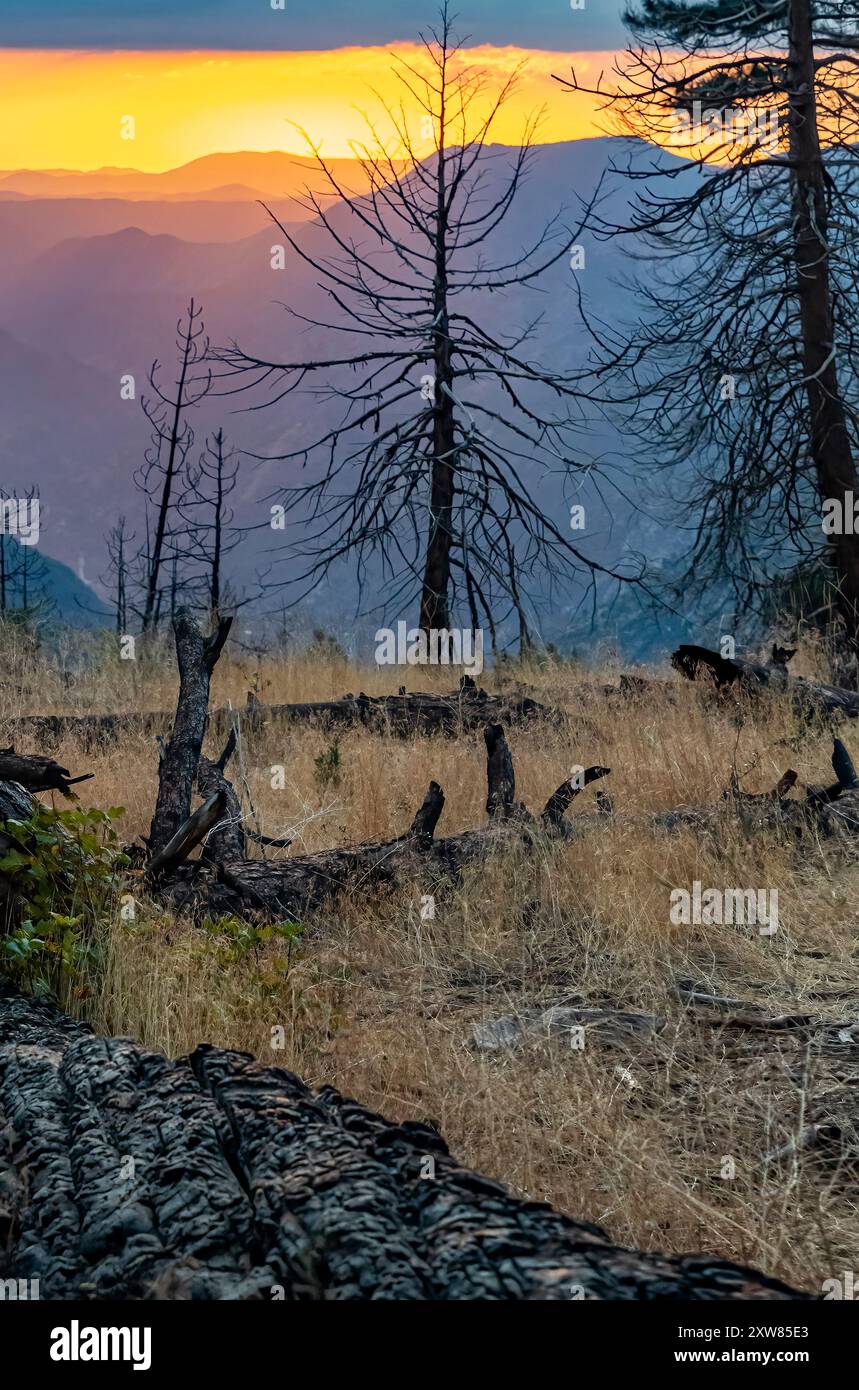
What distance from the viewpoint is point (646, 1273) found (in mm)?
1904

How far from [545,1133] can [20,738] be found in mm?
6981

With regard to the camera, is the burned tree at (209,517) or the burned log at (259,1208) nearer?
the burned log at (259,1208)

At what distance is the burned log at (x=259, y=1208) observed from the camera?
6.31 feet

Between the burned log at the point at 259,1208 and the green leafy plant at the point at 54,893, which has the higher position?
the green leafy plant at the point at 54,893

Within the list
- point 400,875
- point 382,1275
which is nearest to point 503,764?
point 400,875

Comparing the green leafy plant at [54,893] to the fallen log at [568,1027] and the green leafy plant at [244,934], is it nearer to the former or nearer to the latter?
the green leafy plant at [244,934]

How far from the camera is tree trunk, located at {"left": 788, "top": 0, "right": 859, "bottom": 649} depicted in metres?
13.0

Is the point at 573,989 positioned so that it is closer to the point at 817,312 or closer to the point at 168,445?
the point at 817,312

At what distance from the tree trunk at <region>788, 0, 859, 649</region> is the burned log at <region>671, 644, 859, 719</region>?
2987 millimetres

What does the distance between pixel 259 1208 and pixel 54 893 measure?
273 centimetres

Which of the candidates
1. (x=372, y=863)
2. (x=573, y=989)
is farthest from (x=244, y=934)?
(x=573, y=989)

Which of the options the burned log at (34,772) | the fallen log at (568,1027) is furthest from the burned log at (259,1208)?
the burned log at (34,772)

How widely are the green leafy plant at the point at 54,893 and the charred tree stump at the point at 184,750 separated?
833 mm
